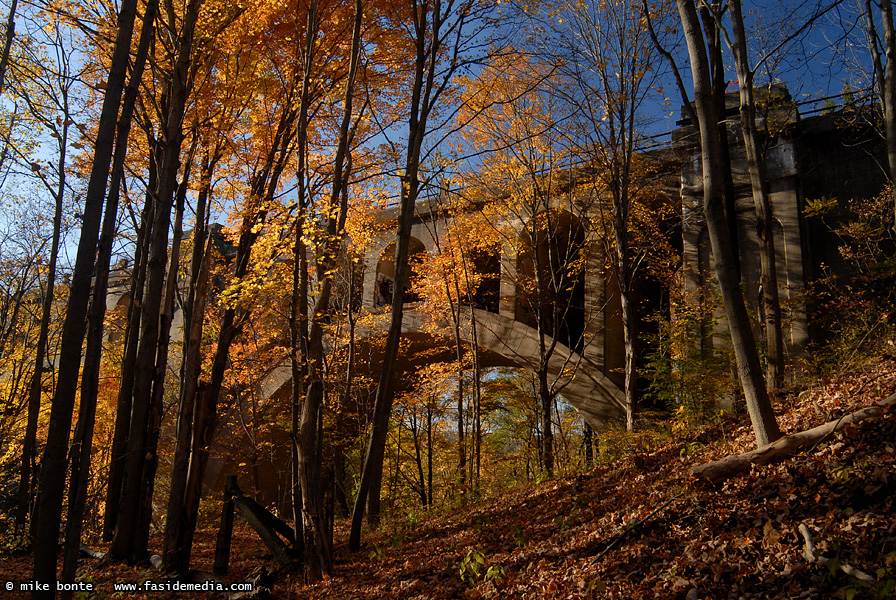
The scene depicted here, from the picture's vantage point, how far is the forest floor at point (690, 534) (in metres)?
3.46

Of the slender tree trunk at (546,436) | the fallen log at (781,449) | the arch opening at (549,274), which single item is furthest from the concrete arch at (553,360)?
the fallen log at (781,449)

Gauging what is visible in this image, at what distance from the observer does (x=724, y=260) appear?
15.8ft

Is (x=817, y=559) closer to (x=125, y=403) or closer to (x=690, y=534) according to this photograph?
(x=690, y=534)

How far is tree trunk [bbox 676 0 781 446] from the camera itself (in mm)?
4742

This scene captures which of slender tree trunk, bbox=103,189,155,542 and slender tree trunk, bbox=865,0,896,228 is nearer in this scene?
slender tree trunk, bbox=865,0,896,228

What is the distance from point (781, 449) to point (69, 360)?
6272mm

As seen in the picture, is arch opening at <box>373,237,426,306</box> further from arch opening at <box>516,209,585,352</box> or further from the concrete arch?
arch opening at <box>516,209,585,352</box>

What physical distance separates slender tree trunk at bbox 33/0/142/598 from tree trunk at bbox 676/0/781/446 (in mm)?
5449

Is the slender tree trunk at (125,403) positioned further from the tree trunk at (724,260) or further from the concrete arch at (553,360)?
the tree trunk at (724,260)

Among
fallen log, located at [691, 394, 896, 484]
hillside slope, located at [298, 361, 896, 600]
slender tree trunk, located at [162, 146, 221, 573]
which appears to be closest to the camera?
hillside slope, located at [298, 361, 896, 600]

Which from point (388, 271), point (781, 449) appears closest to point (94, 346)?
point (781, 449)

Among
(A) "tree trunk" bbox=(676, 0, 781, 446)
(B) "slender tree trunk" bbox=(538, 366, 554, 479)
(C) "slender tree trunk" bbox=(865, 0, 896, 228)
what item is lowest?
(B) "slender tree trunk" bbox=(538, 366, 554, 479)

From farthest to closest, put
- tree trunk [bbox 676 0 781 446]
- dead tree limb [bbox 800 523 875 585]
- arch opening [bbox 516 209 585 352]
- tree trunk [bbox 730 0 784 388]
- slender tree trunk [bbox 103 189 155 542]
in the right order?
arch opening [bbox 516 209 585 352], slender tree trunk [bbox 103 189 155 542], tree trunk [bbox 730 0 784 388], tree trunk [bbox 676 0 781 446], dead tree limb [bbox 800 523 875 585]

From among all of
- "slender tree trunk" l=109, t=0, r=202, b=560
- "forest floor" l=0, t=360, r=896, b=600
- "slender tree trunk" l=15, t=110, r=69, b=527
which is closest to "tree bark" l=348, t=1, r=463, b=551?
"forest floor" l=0, t=360, r=896, b=600
